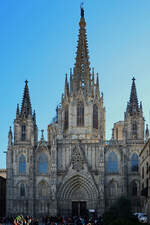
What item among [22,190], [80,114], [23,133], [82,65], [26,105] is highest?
[82,65]

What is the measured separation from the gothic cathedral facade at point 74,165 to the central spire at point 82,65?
3185 mm

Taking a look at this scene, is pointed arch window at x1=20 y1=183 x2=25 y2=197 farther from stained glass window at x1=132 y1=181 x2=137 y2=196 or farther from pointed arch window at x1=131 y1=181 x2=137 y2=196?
stained glass window at x1=132 y1=181 x2=137 y2=196

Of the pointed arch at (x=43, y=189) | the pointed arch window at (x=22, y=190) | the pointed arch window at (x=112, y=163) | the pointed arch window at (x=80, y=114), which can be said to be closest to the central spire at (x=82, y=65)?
the pointed arch window at (x=80, y=114)

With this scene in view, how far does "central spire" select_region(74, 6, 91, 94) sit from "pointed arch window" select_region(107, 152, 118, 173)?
1251 centimetres

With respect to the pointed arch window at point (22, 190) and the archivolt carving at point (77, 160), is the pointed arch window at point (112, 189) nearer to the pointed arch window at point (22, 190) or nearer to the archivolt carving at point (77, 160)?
the archivolt carving at point (77, 160)

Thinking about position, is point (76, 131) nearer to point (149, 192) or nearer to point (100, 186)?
point (100, 186)

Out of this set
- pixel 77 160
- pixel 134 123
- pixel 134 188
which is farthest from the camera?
pixel 134 123

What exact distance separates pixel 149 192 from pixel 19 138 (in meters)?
27.1

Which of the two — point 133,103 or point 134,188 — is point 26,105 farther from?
point 134,188

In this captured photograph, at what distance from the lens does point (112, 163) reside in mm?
73312

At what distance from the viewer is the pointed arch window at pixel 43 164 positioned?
2896 inches

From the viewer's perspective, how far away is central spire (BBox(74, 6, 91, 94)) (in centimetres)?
7875

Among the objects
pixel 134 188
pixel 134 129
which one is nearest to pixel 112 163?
pixel 134 188

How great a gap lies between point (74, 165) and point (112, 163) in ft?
19.3
